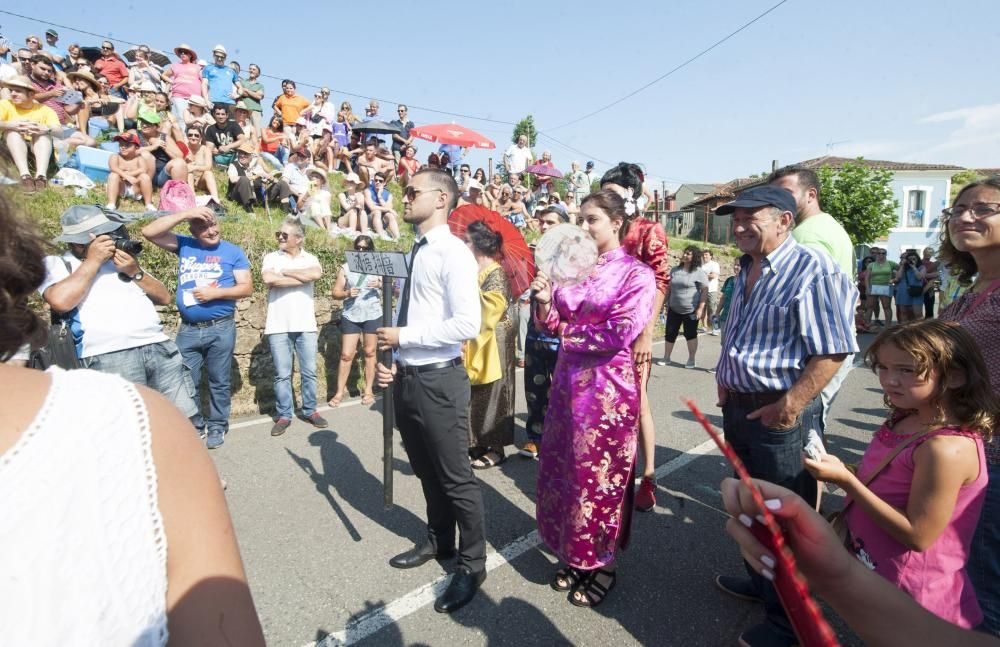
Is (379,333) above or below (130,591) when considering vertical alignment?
above

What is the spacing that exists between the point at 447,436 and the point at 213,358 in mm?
2924

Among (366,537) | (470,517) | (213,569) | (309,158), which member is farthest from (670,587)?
(309,158)

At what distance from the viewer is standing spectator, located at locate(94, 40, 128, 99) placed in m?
10.6

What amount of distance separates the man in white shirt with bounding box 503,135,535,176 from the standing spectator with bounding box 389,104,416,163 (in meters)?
3.15

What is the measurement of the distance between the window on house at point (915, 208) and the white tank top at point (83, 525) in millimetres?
44399

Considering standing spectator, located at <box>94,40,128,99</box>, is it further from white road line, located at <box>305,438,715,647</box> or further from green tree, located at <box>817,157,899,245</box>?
green tree, located at <box>817,157,899,245</box>

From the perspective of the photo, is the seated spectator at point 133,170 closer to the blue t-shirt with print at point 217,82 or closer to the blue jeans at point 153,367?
the blue t-shirt with print at point 217,82

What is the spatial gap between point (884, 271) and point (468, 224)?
40.3 ft

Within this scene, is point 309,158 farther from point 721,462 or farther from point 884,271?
point 884,271

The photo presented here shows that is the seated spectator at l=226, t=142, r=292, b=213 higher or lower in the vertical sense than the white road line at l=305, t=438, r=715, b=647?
higher

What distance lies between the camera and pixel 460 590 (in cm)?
265

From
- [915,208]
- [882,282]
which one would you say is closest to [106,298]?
[882,282]

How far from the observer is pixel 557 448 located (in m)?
2.83

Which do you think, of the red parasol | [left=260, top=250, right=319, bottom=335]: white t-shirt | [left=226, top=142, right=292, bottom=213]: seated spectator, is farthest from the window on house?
[left=260, top=250, right=319, bottom=335]: white t-shirt
